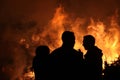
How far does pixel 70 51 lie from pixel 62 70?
1.45ft

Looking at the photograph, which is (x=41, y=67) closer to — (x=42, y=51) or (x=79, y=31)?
(x=42, y=51)

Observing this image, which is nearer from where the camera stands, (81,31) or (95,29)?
(95,29)

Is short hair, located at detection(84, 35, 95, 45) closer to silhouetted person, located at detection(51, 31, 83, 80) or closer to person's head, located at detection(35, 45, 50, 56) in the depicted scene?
person's head, located at detection(35, 45, 50, 56)

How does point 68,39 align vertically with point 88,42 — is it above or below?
below

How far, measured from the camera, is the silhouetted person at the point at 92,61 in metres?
8.89

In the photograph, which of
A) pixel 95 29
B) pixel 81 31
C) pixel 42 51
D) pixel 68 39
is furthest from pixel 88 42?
pixel 81 31

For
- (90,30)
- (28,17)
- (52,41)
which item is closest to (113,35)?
(90,30)

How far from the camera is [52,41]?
37812 millimetres

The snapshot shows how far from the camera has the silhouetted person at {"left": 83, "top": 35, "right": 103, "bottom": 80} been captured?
29.2 ft

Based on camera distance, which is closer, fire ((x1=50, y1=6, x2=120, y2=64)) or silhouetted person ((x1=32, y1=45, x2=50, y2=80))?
silhouetted person ((x1=32, y1=45, x2=50, y2=80))

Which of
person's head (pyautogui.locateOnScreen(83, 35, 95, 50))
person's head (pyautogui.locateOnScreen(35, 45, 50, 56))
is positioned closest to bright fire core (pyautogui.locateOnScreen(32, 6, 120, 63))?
person's head (pyautogui.locateOnScreen(83, 35, 95, 50))

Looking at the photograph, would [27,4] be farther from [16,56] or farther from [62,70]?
[62,70]

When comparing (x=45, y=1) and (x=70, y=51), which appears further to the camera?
(x=45, y=1)

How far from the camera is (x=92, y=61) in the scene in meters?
9.99
